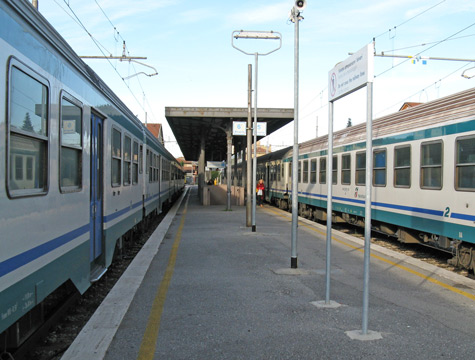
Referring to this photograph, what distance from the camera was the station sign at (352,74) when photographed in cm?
420

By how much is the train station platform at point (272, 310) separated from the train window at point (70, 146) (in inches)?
59.0

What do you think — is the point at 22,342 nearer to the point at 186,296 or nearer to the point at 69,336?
the point at 69,336

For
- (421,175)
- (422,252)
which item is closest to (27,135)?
(421,175)

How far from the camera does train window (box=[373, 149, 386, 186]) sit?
10399mm

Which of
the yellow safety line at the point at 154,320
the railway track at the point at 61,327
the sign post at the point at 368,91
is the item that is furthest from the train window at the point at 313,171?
the sign post at the point at 368,91

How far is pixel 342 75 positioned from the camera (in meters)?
4.91

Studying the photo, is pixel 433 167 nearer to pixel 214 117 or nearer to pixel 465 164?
pixel 465 164

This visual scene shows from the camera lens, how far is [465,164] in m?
7.20

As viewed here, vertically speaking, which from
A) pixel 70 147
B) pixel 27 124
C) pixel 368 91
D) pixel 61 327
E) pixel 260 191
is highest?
pixel 368 91

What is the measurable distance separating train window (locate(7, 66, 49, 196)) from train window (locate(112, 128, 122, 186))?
323 centimetres

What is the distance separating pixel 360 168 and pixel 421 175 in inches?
124

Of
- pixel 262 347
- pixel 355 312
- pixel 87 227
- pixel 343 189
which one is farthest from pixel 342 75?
pixel 343 189

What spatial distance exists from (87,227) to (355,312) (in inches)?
131

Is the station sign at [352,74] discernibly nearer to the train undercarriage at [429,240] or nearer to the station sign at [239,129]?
the train undercarriage at [429,240]
